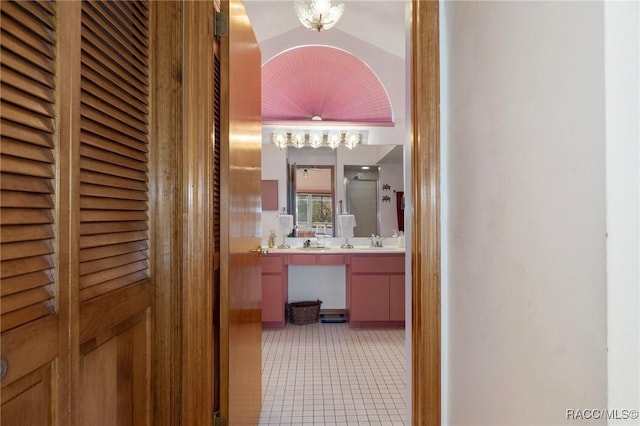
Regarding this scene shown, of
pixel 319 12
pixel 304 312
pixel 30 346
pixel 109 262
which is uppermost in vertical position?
pixel 319 12

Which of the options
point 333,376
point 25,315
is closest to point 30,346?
point 25,315

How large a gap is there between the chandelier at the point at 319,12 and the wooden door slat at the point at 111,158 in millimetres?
2209

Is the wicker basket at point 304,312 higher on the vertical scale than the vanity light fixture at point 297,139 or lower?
lower

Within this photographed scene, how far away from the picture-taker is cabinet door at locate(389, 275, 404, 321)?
357 cm

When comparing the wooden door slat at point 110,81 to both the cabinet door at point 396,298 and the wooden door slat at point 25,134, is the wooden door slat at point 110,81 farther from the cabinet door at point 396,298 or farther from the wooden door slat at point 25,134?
the cabinet door at point 396,298

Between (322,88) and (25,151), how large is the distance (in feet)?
11.7

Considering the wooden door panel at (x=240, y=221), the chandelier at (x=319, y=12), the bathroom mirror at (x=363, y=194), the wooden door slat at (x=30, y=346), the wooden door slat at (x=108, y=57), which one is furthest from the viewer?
the bathroom mirror at (x=363, y=194)

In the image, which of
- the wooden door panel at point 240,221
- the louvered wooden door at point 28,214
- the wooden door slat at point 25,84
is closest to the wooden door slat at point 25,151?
the louvered wooden door at point 28,214

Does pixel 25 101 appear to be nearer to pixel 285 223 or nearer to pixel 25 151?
pixel 25 151

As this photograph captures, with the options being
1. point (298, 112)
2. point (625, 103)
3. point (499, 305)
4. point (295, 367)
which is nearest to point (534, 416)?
point (499, 305)

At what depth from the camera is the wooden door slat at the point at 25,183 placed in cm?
62

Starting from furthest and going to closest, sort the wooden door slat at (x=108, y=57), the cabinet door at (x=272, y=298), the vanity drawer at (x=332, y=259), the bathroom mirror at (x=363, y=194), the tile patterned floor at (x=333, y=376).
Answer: the bathroom mirror at (x=363, y=194) → the vanity drawer at (x=332, y=259) → the cabinet door at (x=272, y=298) → the tile patterned floor at (x=333, y=376) → the wooden door slat at (x=108, y=57)

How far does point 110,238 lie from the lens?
98cm

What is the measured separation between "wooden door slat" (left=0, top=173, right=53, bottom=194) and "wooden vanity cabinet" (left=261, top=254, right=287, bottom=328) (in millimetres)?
2830
